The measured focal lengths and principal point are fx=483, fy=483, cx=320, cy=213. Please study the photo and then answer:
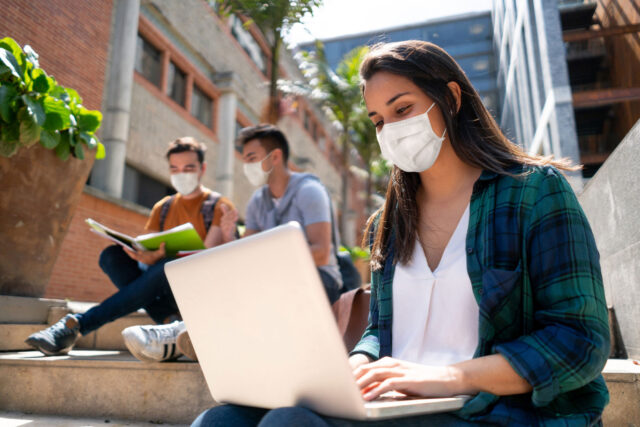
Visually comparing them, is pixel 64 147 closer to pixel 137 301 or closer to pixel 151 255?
pixel 151 255

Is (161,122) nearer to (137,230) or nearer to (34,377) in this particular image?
(137,230)

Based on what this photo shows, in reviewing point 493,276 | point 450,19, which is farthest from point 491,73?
point 493,276

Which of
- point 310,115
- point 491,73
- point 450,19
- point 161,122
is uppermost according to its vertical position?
point 450,19

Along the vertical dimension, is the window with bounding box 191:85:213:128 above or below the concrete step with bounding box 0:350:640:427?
above

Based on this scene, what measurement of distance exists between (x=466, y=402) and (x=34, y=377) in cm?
243

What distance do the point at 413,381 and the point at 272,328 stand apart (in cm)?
33

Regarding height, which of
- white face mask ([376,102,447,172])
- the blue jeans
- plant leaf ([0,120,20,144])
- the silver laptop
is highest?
plant leaf ([0,120,20,144])

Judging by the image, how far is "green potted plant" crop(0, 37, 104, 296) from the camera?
3070mm

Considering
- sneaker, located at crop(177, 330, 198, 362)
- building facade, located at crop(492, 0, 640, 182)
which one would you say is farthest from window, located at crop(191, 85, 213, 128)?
sneaker, located at crop(177, 330, 198, 362)

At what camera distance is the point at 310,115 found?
21422 mm

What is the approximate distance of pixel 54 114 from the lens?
128 inches

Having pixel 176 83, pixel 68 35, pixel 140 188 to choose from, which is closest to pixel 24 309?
pixel 68 35

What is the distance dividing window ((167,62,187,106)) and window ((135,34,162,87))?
335 mm

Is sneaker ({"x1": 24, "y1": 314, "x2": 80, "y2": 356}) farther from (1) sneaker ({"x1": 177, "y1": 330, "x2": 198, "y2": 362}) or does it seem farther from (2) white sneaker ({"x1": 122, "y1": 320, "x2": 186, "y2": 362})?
(1) sneaker ({"x1": 177, "y1": 330, "x2": 198, "y2": 362})
